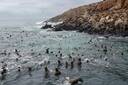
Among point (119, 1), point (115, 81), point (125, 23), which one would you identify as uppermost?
point (119, 1)

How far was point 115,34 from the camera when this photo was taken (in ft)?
320

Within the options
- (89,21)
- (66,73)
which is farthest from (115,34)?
(66,73)

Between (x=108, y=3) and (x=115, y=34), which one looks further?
(x=108, y=3)

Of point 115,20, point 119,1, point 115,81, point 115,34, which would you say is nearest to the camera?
point 115,81

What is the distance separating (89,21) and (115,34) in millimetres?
23990

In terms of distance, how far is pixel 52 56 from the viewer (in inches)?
2266

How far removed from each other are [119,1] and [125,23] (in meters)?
43.6

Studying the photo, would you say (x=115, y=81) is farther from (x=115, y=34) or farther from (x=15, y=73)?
(x=115, y=34)

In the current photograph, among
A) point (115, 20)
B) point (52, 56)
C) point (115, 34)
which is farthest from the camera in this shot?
point (115, 20)

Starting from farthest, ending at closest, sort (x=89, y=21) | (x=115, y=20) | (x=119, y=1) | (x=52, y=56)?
(x=119, y=1), (x=89, y=21), (x=115, y=20), (x=52, y=56)

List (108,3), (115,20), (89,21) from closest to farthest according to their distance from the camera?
(115,20), (89,21), (108,3)

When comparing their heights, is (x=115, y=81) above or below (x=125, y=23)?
below

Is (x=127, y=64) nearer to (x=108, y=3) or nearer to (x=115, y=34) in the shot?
(x=115, y=34)

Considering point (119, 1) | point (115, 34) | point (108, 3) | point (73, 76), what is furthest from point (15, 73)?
point (108, 3)
